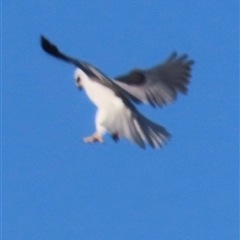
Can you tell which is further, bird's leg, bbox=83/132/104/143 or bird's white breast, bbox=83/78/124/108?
bird's white breast, bbox=83/78/124/108

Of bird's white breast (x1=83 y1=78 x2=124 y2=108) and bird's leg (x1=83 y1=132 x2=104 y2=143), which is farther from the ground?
bird's white breast (x1=83 y1=78 x2=124 y2=108)

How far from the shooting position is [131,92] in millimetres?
12086

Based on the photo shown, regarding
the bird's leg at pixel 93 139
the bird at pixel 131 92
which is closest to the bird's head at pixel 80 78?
the bird at pixel 131 92

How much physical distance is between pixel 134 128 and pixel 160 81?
0.87 m

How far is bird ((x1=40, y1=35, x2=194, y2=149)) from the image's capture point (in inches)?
454

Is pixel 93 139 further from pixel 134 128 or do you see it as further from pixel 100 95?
pixel 100 95

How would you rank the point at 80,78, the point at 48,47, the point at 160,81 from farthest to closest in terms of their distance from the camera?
1. the point at 160,81
2. the point at 80,78
3. the point at 48,47

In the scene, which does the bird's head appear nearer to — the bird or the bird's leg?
the bird

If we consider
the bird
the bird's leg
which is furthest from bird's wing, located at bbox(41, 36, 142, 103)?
the bird's leg

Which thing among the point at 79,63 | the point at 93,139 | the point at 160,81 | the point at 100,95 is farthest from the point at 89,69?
the point at 160,81

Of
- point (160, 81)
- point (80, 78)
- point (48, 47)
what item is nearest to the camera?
point (48, 47)

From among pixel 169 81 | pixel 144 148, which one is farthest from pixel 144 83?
pixel 144 148

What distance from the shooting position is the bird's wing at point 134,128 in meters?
11.5

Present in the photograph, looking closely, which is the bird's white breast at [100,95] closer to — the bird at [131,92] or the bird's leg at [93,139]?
the bird at [131,92]
